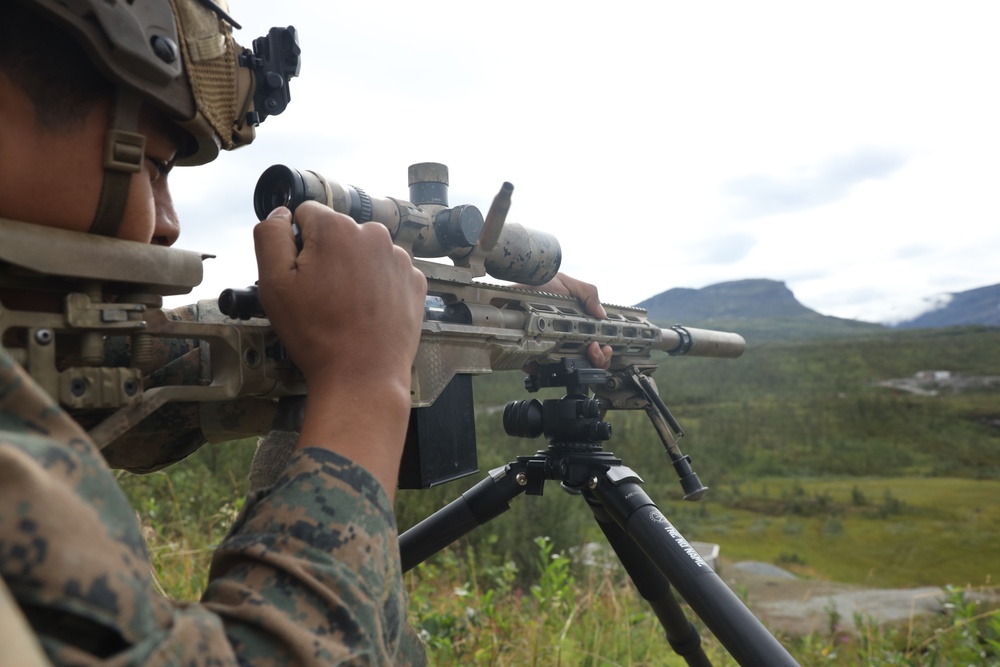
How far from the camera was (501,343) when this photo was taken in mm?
2404

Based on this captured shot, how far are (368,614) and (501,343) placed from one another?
158 cm

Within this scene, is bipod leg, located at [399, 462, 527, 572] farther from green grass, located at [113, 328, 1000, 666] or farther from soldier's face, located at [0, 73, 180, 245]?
soldier's face, located at [0, 73, 180, 245]

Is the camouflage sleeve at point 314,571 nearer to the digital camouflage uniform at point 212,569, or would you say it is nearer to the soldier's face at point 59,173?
the digital camouflage uniform at point 212,569

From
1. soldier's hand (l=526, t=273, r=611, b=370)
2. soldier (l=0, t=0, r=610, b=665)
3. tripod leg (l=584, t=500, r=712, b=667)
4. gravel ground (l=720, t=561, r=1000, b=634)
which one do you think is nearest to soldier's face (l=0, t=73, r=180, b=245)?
soldier (l=0, t=0, r=610, b=665)

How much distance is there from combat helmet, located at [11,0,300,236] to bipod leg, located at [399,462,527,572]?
151 centimetres

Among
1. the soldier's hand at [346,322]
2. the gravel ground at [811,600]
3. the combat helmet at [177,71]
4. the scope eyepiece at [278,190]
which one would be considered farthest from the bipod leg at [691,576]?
the gravel ground at [811,600]

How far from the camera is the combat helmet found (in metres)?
1.07

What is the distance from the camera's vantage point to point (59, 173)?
3.56 ft

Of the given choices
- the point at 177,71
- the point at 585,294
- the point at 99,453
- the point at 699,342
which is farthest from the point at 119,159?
the point at 699,342

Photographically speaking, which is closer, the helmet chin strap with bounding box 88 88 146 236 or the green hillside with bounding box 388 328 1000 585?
the helmet chin strap with bounding box 88 88 146 236

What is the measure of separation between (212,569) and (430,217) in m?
1.50

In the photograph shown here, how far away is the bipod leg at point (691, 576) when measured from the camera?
5.92 ft

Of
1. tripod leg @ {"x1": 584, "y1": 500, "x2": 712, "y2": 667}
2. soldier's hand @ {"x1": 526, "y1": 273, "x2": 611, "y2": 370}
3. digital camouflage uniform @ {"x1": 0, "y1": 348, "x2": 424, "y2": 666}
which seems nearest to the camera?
digital camouflage uniform @ {"x1": 0, "y1": 348, "x2": 424, "y2": 666}

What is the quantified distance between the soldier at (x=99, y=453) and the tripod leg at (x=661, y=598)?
4.55ft
